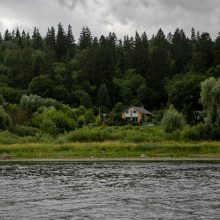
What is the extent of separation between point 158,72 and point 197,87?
4888 cm

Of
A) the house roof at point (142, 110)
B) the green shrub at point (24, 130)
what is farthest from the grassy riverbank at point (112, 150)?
the house roof at point (142, 110)

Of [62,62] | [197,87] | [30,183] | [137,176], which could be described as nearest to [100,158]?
[137,176]

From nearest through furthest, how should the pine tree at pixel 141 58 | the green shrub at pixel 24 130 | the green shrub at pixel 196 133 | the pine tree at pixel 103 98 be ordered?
1. the green shrub at pixel 196 133
2. the green shrub at pixel 24 130
3. the pine tree at pixel 103 98
4. the pine tree at pixel 141 58

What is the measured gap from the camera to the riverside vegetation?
69.4 meters

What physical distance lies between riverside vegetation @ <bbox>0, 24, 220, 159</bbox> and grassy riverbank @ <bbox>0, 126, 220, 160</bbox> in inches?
5.2

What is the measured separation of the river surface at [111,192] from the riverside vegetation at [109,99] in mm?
16718

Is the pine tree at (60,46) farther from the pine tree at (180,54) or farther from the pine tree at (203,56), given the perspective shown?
the pine tree at (203,56)

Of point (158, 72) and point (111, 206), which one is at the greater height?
point (158, 72)

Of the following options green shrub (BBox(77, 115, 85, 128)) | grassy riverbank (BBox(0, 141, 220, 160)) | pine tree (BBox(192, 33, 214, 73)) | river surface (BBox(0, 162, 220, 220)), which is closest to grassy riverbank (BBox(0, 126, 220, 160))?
grassy riverbank (BBox(0, 141, 220, 160))

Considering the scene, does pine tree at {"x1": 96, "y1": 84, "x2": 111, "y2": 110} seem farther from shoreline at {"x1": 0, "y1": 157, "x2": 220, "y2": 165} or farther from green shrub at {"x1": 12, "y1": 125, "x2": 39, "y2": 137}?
shoreline at {"x1": 0, "y1": 157, "x2": 220, "y2": 165}

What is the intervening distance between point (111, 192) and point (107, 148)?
34005 millimetres

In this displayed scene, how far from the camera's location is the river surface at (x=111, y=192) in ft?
87.7

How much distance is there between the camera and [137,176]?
44.1m

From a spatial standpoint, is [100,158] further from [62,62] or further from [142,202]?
[62,62]
